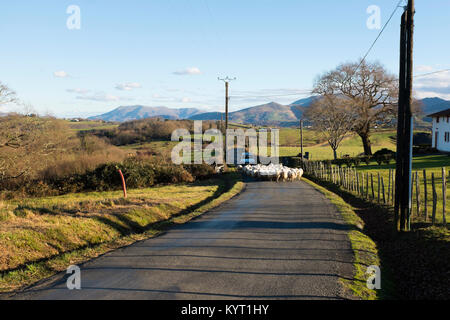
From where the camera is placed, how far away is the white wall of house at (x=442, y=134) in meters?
49.1

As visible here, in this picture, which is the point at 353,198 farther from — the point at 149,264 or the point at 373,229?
the point at 149,264

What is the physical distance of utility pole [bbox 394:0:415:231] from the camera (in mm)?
11180

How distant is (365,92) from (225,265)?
46.7 m

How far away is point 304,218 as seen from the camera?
1325 centimetres

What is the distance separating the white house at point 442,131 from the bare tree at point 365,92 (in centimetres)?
754

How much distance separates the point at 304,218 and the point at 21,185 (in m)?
22.9

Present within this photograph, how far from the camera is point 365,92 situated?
48750 millimetres

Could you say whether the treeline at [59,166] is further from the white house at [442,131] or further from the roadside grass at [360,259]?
the white house at [442,131]

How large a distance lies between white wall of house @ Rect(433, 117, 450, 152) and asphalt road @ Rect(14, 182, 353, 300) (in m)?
45.3

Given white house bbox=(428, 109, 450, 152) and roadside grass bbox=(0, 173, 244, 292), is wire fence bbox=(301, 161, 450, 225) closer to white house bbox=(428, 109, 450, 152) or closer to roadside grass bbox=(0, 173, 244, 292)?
roadside grass bbox=(0, 173, 244, 292)

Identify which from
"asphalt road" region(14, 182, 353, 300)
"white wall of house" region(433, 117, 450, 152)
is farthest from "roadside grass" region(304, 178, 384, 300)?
"white wall of house" region(433, 117, 450, 152)

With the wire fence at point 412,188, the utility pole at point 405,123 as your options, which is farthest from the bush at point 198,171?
the utility pole at point 405,123
